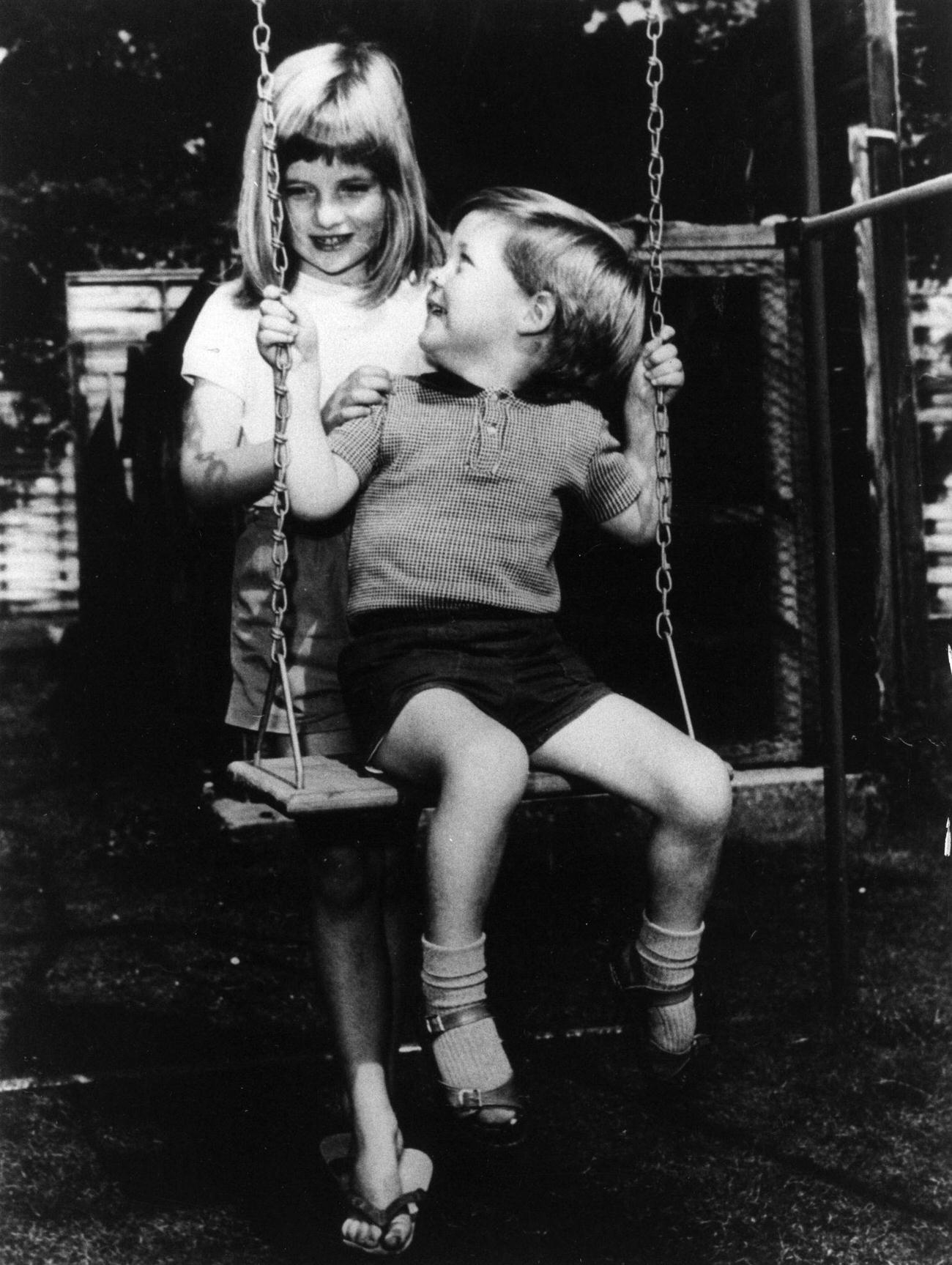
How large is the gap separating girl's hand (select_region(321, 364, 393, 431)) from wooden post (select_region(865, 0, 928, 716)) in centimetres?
274

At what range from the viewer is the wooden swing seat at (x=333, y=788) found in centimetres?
195

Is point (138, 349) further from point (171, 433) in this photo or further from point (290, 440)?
point (290, 440)

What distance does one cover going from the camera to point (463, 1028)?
193cm

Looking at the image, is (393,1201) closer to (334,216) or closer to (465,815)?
(465,815)

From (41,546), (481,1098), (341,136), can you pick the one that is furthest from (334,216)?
(41,546)

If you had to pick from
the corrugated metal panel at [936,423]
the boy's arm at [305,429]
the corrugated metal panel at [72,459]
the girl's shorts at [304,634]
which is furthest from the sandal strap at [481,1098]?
the corrugated metal panel at [72,459]

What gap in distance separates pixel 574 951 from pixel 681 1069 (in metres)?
1.74

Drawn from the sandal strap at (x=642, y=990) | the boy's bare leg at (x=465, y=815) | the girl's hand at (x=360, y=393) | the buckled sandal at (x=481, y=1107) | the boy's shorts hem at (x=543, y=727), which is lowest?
the buckled sandal at (x=481, y=1107)

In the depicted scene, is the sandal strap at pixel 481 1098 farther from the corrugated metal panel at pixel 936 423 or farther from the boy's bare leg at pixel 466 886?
the corrugated metal panel at pixel 936 423

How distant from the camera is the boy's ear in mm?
2252

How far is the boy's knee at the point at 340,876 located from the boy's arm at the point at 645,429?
2.13ft

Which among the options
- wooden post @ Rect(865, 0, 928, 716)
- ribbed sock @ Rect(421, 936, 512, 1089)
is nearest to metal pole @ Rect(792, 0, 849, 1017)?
ribbed sock @ Rect(421, 936, 512, 1089)

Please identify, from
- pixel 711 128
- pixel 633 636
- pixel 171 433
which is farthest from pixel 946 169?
pixel 171 433

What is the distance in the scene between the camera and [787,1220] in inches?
97.6
